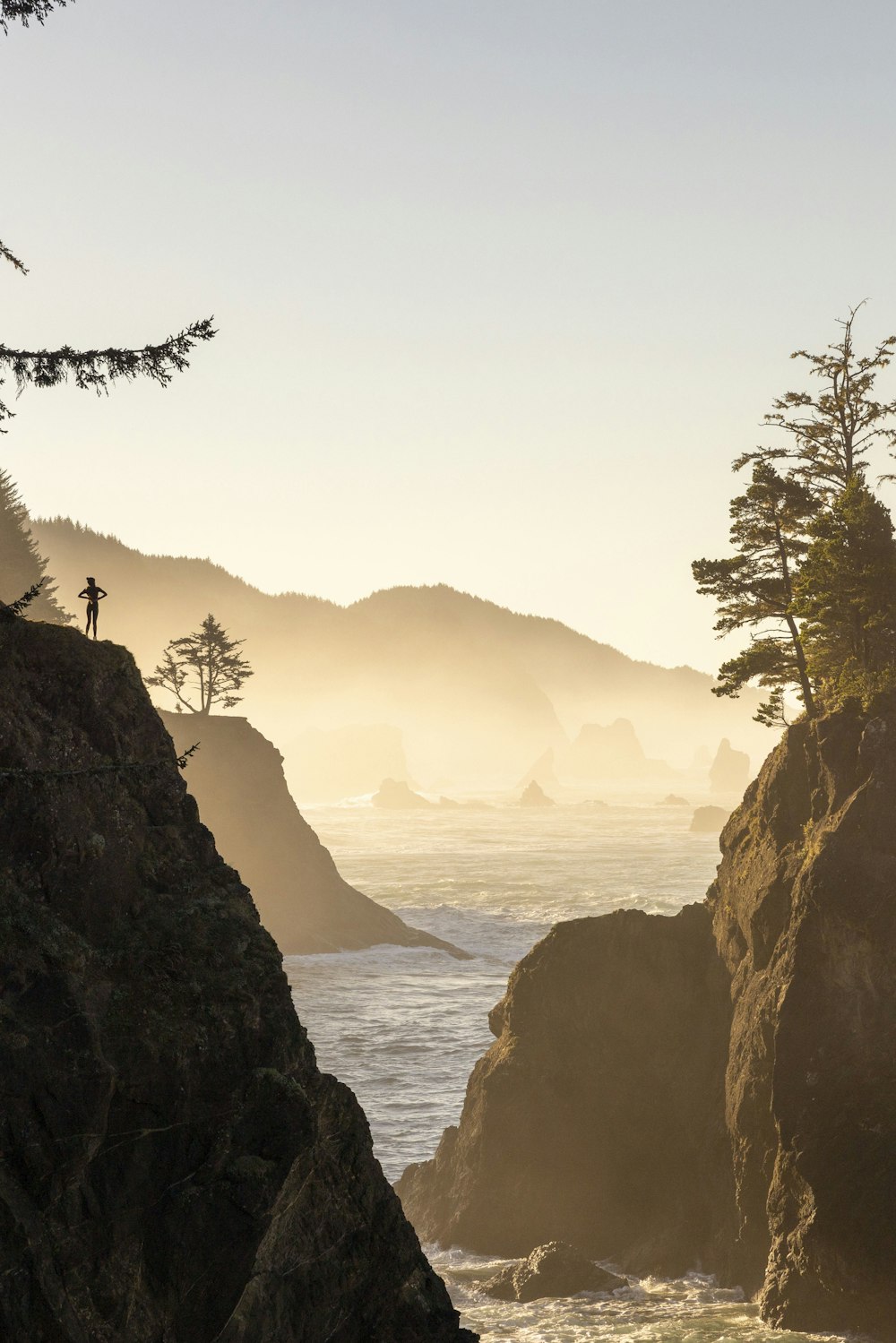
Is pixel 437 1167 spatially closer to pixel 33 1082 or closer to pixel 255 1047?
pixel 255 1047

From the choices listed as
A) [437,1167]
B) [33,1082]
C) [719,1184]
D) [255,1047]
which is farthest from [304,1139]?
[437,1167]

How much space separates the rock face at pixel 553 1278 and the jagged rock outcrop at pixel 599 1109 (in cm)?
183

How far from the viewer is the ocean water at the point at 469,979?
26531 mm

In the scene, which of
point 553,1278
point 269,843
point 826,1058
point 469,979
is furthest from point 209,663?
point 826,1058

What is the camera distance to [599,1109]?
32.5 meters

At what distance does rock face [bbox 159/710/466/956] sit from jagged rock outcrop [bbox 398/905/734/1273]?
123 ft

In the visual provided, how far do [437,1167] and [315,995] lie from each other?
25073 millimetres

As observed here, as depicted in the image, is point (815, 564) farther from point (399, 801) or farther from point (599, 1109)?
point (399, 801)

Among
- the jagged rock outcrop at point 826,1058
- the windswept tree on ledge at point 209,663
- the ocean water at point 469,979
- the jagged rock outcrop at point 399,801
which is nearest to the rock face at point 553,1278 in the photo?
→ the ocean water at point 469,979

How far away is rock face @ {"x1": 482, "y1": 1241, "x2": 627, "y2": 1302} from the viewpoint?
2800 centimetres

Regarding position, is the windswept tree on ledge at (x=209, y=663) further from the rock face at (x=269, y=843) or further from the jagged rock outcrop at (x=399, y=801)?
the jagged rock outcrop at (x=399, y=801)

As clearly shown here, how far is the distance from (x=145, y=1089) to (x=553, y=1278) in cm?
1771

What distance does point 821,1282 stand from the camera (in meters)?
25.3

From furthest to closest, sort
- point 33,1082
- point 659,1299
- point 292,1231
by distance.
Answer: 1. point 659,1299
2. point 292,1231
3. point 33,1082
